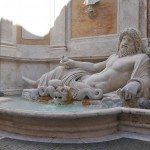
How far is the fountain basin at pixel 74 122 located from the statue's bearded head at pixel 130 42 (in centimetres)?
173

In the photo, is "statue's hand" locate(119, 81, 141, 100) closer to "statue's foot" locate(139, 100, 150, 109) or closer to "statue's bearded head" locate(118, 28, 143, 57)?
"statue's foot" locate(139, 100, 150, 109)

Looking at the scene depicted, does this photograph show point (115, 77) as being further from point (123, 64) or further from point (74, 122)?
point (74, 122)

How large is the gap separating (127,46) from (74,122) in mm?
2143

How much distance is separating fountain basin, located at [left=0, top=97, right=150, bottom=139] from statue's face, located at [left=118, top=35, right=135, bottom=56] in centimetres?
172

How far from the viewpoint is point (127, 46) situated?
15.1 feet

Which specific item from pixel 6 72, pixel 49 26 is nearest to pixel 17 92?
pixel 6 72

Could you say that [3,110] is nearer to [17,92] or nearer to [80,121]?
[80,121]

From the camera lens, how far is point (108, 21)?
21.0ft

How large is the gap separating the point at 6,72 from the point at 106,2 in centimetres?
289

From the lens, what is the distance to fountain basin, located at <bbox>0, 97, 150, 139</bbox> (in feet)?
9.41

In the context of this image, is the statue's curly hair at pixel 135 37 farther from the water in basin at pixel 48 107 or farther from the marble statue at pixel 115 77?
the water in basin at pixel 48 107

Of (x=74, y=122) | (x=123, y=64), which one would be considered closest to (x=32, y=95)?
(x=123, y=64)

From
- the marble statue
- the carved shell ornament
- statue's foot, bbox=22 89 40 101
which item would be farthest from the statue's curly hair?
the carved shell ornament

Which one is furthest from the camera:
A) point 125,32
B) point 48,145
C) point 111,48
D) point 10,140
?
point 111,48
